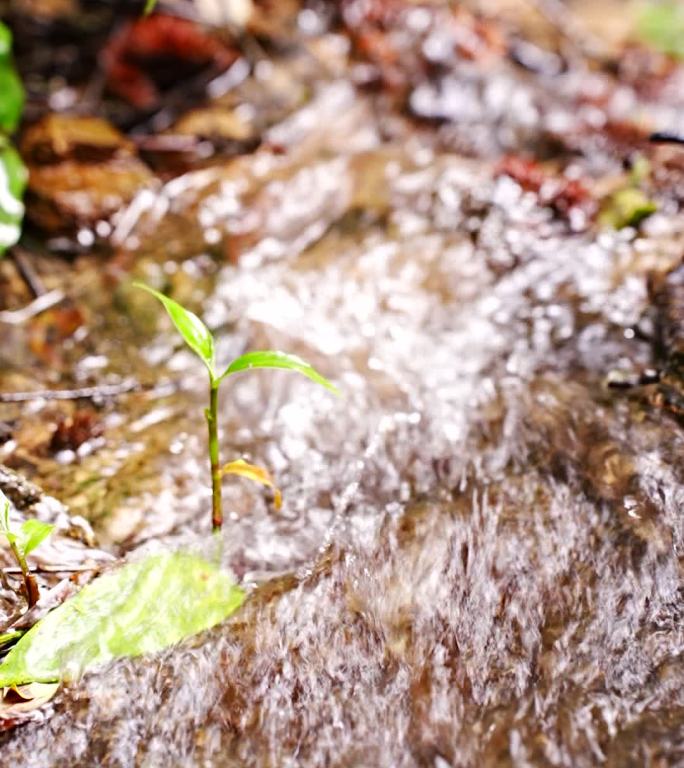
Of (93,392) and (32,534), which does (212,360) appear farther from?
(93,392)

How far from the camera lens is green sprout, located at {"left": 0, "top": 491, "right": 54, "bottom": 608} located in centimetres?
190

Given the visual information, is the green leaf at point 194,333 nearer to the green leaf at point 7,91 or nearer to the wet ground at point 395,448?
the wet ground at point 395,448

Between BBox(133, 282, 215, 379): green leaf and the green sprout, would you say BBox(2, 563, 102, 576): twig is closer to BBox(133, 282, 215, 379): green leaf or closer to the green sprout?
the green sprout

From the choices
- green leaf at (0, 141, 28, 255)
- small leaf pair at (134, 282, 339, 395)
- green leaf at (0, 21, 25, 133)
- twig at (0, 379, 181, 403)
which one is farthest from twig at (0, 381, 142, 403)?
green leaf at (0, 21, 25, 133)

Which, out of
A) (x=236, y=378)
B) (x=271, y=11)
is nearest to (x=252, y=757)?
(x=236, y=378)

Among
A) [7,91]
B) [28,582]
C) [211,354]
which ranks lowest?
[28,582]

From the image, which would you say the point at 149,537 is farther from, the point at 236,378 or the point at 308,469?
the point at 236,378

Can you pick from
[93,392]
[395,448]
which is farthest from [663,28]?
[93,392]

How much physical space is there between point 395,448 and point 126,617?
3.81 feet

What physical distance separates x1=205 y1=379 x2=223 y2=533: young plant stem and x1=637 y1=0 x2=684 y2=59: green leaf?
18.9 ft

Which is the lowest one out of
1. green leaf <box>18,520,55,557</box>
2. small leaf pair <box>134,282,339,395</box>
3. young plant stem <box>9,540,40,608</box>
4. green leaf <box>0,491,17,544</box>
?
young plant stem <box>9,540,40,608</box>

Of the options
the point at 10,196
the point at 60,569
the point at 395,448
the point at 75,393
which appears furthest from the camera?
the point at 10,196

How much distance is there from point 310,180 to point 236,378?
1.73 metres

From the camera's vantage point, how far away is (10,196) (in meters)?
3.17
